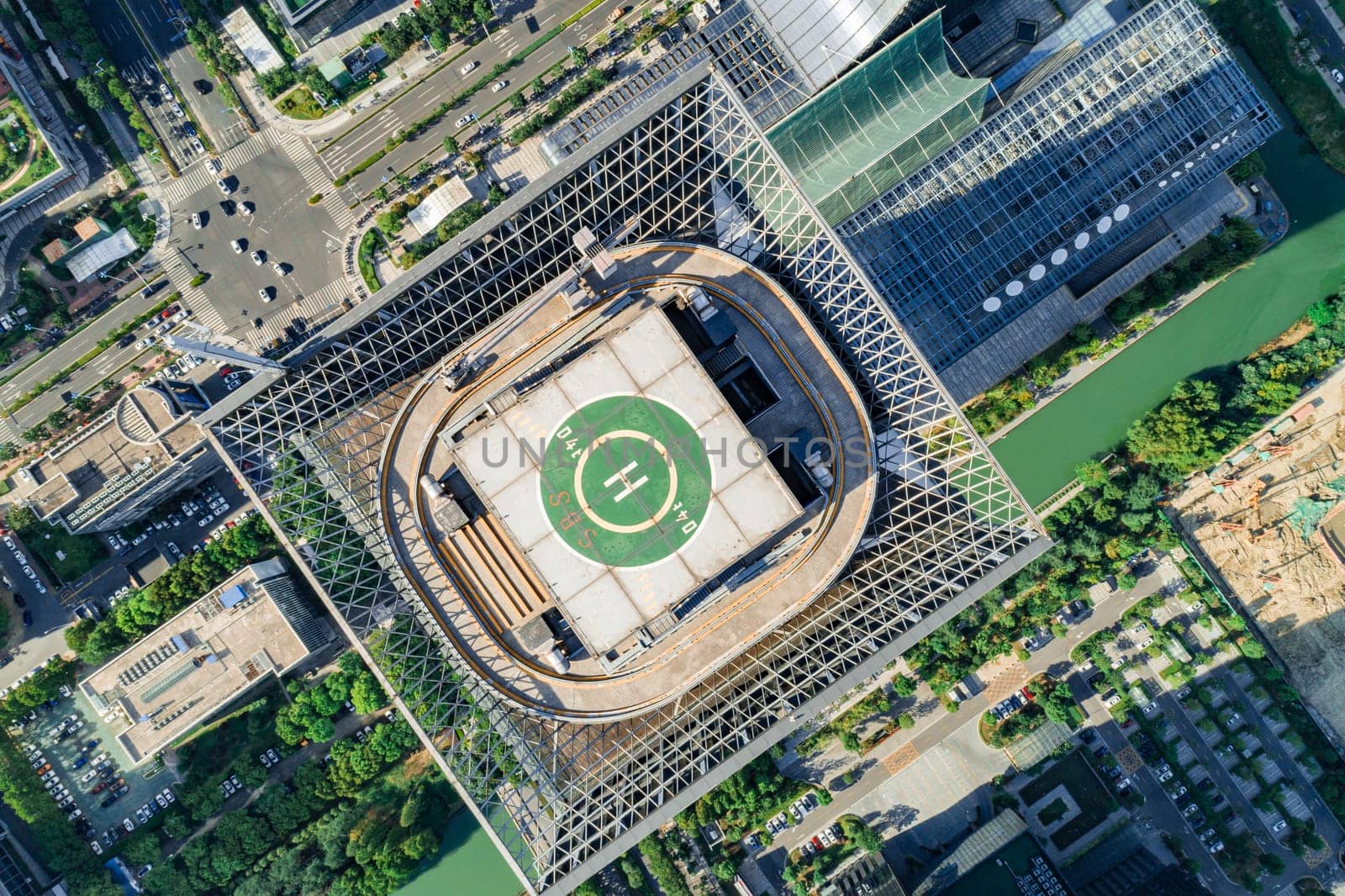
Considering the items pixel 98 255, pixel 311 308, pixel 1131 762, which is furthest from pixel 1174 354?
pixel 98 255

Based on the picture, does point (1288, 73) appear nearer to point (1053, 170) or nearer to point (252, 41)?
point (1053, 170)

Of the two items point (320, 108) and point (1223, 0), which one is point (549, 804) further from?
point (1223, 0)

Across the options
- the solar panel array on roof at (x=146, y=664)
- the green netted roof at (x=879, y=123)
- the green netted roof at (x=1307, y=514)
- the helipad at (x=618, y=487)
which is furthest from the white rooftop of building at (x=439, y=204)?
the green netted roof at (x=1307, y=514)

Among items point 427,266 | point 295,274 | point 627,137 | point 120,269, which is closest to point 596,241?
point 627,137

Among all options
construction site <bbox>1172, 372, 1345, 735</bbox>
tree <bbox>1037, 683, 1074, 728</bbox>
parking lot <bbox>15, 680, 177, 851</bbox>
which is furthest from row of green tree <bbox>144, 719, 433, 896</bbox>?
construction site <bbox>1172, 372, 1345, 735</bbox>

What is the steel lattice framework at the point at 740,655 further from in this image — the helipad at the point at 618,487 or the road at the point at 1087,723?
the road at the point at 1087,723

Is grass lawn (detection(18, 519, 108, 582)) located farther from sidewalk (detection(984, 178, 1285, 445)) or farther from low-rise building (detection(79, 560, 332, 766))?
sidewalk (detection(984, 178, 1285, 445))

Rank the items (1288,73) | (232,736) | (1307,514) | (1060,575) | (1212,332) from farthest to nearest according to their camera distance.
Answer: (1212,332), (232,736), (1288,73), (1307,514), (1060,575)
